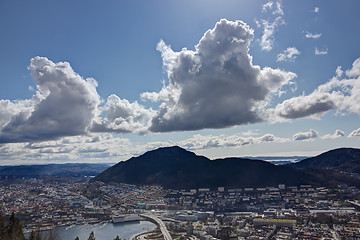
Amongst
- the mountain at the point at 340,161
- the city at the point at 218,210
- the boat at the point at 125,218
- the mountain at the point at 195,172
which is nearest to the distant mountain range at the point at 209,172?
the mountain at the point at 195,172

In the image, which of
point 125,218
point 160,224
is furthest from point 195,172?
point 160,224

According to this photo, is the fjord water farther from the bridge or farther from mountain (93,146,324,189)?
mountain (93,146,324,189)

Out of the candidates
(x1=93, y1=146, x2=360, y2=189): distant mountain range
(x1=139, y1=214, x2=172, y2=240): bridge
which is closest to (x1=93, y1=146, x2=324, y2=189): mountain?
(x1=93, y1=146, x2=360, y2=189): distant mountain range

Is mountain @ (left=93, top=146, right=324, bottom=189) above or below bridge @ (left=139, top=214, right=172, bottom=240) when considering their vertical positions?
above

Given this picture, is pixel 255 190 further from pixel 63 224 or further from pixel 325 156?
pixel 325 156

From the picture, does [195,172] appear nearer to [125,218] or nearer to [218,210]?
[218,210]
